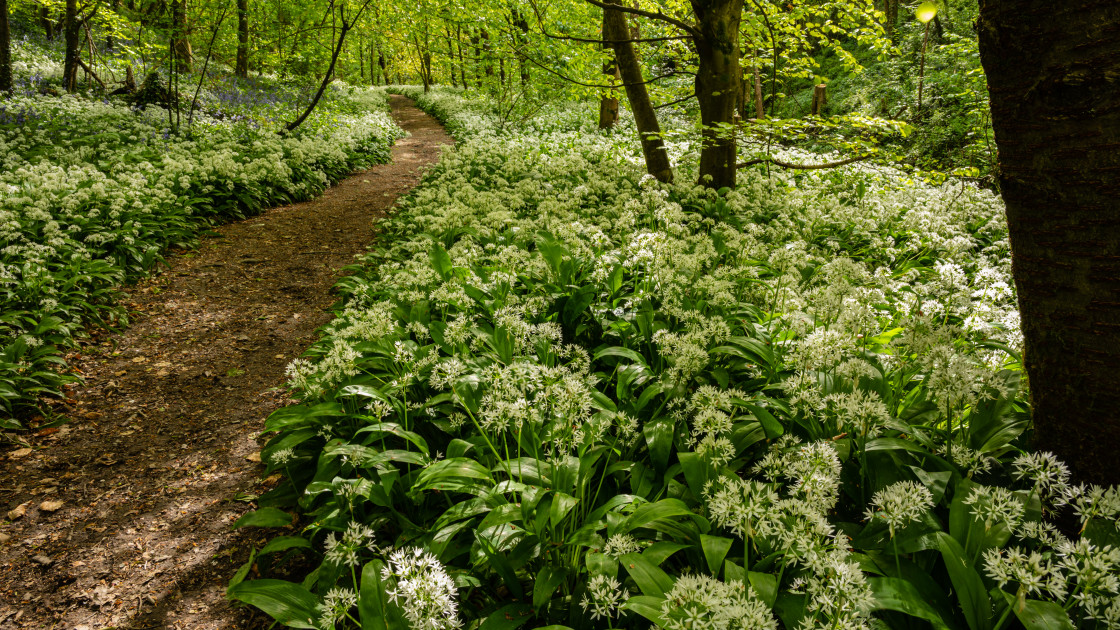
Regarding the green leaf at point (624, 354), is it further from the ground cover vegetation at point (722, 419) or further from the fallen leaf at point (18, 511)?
the fallen leaf at point (18, 511)

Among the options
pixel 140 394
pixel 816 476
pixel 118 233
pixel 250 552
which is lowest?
pixel 250 552

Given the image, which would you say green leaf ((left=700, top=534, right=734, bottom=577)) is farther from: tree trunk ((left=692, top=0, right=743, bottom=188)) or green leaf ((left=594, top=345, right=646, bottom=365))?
tree trunk ((left=692, top=0, right=743, bottom=188))

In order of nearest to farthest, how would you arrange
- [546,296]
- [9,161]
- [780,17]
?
[546,296] < [780,17] < [9,161]

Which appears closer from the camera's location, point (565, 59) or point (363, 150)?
point (565, 59)

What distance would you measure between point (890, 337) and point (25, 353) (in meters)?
6.78

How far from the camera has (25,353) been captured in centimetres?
475

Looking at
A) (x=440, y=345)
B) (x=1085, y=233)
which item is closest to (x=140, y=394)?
(x=440, y=345)

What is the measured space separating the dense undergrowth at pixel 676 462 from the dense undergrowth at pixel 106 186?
9.62ft

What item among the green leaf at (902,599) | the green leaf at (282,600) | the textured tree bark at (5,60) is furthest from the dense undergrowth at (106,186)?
the green leaf at (902,599)

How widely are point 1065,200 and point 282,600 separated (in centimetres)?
310

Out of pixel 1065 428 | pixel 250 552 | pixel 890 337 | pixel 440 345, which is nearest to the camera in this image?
pixel 1065 428

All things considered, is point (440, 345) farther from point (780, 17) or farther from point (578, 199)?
point (780, 17)

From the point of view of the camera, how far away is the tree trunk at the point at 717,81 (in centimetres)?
658

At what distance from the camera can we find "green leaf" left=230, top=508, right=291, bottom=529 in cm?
288
